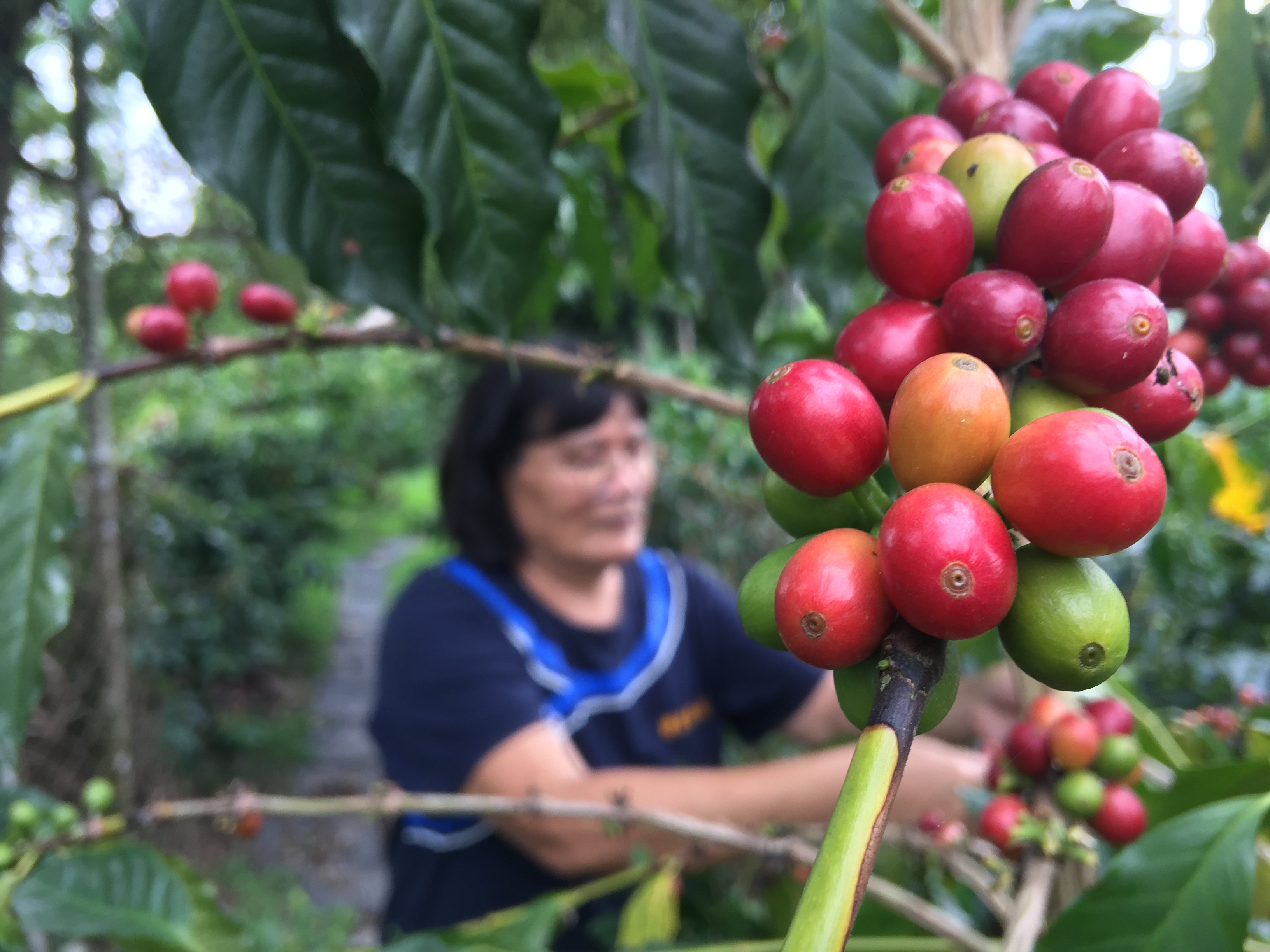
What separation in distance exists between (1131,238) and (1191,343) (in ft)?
1.04

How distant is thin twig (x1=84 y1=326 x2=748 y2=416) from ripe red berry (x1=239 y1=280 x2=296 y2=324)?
0.08ft

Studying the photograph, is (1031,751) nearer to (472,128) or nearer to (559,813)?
(559,813)

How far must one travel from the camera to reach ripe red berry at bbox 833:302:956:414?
412 mm

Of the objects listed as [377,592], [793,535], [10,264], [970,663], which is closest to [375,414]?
[377,592]

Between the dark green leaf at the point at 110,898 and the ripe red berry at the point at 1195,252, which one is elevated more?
the ripe red berry at the point at 1195,252

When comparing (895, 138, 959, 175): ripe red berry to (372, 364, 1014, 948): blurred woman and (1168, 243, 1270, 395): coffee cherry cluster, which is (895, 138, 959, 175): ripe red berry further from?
(372, 364, 1014, 948): blurred woman

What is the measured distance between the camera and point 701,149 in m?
0.74

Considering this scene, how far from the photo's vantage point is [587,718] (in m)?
1.99

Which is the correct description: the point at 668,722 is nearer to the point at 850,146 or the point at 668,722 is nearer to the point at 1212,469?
the point at 1212,469

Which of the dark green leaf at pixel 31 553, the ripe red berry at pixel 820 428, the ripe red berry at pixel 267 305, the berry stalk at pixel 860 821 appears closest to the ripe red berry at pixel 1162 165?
the ripe red berry at pixel 820 428

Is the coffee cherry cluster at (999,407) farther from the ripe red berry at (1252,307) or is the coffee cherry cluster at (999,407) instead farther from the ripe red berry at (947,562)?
the ripe red berry at (1252,307)

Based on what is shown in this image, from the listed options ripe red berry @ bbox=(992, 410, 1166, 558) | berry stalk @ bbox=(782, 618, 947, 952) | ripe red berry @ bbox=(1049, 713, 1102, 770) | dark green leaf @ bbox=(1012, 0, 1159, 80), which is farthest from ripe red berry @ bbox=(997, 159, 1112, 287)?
dark green leaf @ bbox=(1012, 0, 1159, 80)

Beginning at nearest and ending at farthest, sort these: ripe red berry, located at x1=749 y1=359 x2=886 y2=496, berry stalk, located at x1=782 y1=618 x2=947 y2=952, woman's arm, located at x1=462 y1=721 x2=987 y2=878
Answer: berry stalk, located at x1=782 y1=618 x2=947 y2=952
ripe red berry, located at x1=749 y1=359 x2=886 y2=496
woman's arm, located at x1=462 y1=721 x2=987 y2=878

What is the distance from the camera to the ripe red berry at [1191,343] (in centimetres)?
66
